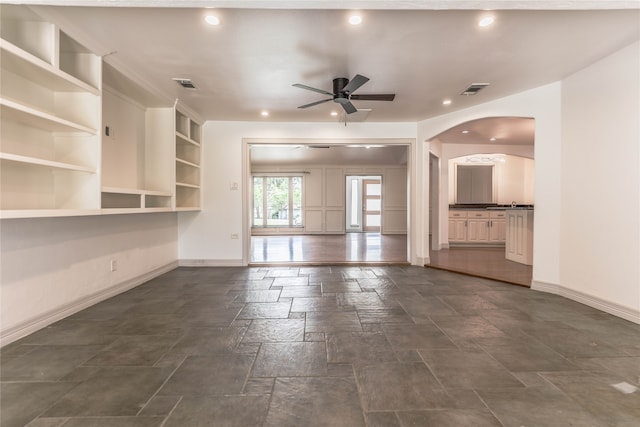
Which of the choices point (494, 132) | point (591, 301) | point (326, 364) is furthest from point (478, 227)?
point (326, 364)

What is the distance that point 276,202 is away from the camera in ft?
33.6

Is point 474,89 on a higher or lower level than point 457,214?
higher

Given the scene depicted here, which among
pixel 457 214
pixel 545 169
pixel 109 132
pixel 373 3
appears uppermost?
pixel 373 3

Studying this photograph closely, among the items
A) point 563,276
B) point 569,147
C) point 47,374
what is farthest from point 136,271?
point 569,147

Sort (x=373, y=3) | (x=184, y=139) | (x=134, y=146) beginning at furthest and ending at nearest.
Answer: (x=184, y=139) < (x=134, y=146) < (x=373, y=3)

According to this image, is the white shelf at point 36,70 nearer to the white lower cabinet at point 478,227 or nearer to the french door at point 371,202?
the white lower cabinet at point 478,227

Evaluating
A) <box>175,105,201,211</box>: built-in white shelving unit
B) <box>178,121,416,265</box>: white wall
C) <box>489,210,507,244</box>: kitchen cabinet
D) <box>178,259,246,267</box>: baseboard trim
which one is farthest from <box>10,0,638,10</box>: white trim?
<box>489,210,507,244</box>: kitchen cabinet

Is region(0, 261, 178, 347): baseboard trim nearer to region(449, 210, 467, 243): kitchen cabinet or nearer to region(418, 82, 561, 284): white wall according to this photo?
region(418, 82, 561, 284): white wall

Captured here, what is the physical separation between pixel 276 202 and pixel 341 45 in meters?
8.07

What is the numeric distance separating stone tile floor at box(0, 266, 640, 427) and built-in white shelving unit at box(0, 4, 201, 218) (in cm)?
108

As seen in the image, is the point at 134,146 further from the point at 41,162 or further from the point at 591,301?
the point at 591,301

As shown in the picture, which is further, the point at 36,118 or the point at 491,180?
the point at 491,180

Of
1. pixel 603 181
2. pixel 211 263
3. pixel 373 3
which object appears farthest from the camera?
pixel 211 263

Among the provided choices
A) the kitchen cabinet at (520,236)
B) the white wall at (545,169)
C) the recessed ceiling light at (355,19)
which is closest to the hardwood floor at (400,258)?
the kitchen cabinet at (520,236)
